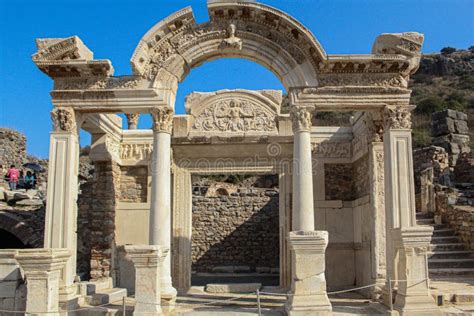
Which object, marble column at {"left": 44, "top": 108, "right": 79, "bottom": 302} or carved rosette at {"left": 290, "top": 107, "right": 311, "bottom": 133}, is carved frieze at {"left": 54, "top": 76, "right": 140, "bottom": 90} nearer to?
marble column at {"left": 44, "top": 108, "right": 79, "bottom": 302}

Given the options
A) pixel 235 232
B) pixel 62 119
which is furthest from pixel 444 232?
pixel 62 119

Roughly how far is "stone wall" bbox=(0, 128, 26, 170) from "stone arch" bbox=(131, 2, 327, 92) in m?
14.3

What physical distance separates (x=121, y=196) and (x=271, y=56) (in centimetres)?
577

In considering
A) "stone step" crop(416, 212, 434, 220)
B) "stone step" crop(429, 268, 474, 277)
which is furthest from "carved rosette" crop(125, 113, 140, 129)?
"stone step" crop(416, 212, 434, 220)

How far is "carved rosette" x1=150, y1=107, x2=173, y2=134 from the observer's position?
10.1m

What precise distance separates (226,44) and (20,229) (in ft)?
29.0

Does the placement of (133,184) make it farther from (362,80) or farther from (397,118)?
(397,118)

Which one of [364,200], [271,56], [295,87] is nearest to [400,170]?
[364,200]

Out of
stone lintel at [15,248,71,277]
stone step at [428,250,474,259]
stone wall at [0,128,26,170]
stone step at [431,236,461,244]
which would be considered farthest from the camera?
stone wall at [0,128,26,170]

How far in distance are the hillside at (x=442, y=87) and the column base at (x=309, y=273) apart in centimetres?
3088

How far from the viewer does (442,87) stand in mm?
52188

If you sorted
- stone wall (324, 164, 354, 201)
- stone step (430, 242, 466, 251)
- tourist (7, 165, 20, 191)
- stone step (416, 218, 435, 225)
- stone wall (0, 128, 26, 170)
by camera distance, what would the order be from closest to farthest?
stone wall (324, 164, 354, 201) < stone step (430, 242, 466, 251) < stone step (416, 218, 435, 225) < tourist (7, 165, 20, 191) < stone wall (0, 128, 26, 170)

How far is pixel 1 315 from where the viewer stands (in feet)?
26.5

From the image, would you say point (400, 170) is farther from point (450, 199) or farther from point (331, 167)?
point (450, 199)
